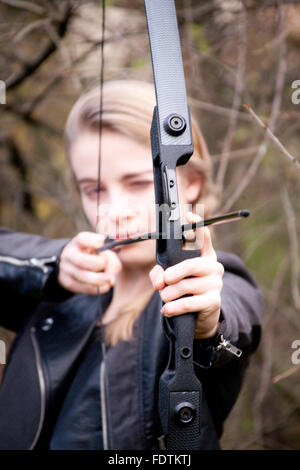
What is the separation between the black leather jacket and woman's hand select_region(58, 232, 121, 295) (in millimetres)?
112

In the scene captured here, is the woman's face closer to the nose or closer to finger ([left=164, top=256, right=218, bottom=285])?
the nose

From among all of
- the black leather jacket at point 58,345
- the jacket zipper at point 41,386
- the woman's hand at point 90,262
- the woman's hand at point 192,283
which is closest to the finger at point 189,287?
the woman's hand at point 192,283

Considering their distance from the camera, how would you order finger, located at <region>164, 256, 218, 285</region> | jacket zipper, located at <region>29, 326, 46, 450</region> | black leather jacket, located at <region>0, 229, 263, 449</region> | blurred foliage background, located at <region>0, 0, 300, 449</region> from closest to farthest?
finger, located at <region>164, 256, 218, 285</region> < black leather jacket, located at <region>0, 229, 263, 449</region> < jacket zipper, located at <region>29, 326, 46, 450</region> < blurred foliage background, located at <region>0, 0, 300, 449</region>

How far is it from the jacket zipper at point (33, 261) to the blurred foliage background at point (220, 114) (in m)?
0.43

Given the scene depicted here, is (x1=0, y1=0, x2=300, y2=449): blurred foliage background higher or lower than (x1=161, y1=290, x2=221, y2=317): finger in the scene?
higher

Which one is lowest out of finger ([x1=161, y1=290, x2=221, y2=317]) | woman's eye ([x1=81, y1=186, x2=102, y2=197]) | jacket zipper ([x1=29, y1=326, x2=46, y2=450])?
jacket zipper ([x1=29, y1=326, x2=46, y2=450])

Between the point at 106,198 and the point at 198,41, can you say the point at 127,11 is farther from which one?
the point at 106,198

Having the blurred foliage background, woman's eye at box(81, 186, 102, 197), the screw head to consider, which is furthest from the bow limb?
the blurred foliage background

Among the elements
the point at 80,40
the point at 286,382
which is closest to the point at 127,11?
the point at 80,40

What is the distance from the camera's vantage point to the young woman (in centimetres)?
84

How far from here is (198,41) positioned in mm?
1398

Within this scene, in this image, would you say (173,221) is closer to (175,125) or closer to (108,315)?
(175,125)

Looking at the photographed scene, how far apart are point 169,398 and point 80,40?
124 centimetres

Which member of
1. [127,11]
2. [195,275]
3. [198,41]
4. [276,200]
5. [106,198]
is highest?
[127,11]
